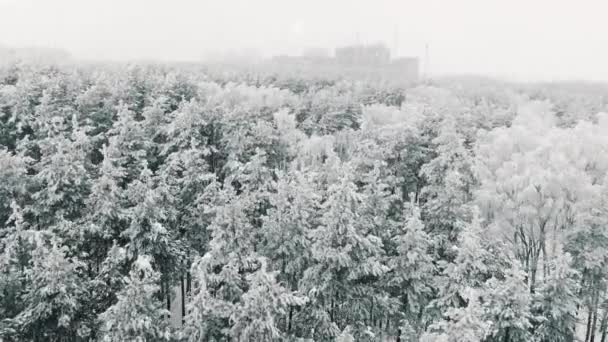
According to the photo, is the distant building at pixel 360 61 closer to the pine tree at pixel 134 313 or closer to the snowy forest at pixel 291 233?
the snowy forest at pixel 291 233

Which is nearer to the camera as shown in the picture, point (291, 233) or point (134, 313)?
point (134, 313)

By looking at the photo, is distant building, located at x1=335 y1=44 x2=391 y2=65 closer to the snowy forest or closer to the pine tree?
the snowy forest

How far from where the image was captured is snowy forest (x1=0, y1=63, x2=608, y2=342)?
19844 millimetres

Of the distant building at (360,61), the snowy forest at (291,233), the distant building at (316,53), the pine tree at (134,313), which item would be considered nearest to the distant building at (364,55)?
the distant building at (360,61)

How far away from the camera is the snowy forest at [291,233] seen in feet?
65.1

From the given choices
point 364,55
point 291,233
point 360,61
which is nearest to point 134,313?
point 291,233

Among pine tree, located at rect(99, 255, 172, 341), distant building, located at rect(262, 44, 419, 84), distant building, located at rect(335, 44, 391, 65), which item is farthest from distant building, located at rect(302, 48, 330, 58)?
pine tree, located at rect(99, 255, 172, 341)

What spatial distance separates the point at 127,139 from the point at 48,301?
12.0 metres

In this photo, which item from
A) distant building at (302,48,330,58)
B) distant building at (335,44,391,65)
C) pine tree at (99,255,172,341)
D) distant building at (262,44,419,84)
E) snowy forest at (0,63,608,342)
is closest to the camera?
pine tree at (99,255,172,341)

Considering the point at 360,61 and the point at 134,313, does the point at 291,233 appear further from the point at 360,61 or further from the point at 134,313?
the point at 360,61

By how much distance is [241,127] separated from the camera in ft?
107

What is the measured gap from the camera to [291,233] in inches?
902

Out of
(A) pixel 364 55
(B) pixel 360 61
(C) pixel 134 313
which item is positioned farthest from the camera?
(B) pixel 360 61

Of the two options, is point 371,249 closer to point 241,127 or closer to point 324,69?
point 241,127
